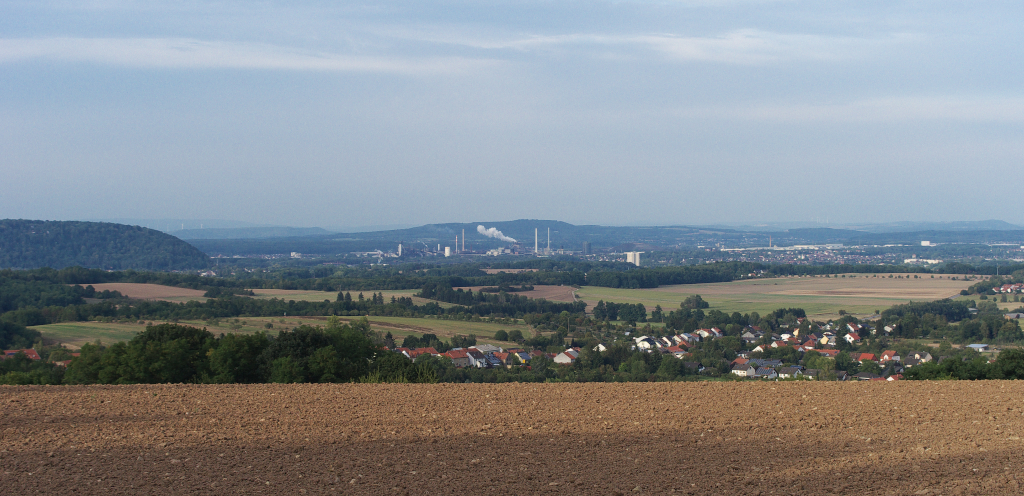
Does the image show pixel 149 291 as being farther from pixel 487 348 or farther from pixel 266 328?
pixel 487 348

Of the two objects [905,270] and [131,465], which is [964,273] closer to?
[905,270]

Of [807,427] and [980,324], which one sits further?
[980,324]

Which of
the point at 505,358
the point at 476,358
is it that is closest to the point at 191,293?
the point at 505,358

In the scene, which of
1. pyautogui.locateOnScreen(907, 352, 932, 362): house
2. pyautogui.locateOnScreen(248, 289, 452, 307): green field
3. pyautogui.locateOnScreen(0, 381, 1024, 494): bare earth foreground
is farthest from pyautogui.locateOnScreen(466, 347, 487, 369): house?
pyautogui.locateOnScreen(248, 289, 452, 307): green field

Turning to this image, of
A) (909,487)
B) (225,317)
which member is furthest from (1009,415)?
(225,317)

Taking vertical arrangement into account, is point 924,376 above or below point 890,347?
above

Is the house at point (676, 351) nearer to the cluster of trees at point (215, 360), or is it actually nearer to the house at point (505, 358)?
the house at point (505, 358)
